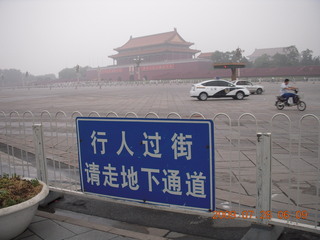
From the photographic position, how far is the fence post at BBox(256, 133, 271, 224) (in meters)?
2.19

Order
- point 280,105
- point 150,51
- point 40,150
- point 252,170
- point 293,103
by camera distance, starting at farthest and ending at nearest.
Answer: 1. point 150,51
2. point 280,105
3. point 293,103
4. point 252,170
5. point 40,150

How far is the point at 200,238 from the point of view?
2359mm

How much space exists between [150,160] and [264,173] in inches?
35.0

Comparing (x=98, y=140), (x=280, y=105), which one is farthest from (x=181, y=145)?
(x=280, y=105)

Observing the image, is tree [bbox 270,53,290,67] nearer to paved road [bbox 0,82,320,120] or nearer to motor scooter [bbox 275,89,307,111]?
paved road [bbox 0,82,320,120]

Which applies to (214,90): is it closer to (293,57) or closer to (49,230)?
(49,230)

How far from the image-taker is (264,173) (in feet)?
7.27

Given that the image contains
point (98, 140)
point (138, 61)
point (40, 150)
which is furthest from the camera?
point (138, 61)

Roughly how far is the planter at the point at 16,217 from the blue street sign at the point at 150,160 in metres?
0.54

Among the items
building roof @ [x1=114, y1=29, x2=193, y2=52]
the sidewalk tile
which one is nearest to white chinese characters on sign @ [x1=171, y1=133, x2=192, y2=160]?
the sidewalk tile

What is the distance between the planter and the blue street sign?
0.54 metres

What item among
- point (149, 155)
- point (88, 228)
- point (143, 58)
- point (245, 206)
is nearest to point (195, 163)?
point (149, 155)

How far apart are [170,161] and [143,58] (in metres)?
56.9

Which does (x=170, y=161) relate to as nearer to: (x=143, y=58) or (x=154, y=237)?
(x=154, y=237)
